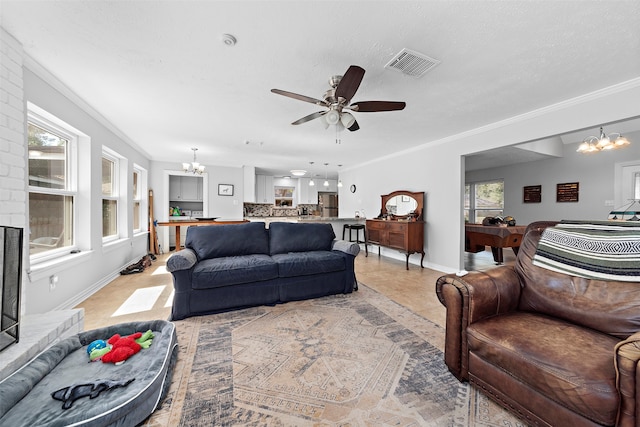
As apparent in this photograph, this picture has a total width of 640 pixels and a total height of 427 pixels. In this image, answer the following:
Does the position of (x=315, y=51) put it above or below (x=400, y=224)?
above

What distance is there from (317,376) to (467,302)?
42.4 inches

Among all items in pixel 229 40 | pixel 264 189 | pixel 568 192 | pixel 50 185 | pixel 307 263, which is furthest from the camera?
pixel 264 189

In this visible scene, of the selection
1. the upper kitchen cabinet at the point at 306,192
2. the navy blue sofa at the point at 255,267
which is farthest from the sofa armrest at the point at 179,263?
the upper kitchen cabinet at the point at 306,192

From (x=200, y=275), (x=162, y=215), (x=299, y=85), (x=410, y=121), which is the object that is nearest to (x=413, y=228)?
(x=410, y=121)

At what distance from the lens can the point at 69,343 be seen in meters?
1.67

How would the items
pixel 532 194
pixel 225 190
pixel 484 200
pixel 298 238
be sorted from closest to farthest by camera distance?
pixel 298 238, pixel 532 194, pixel 225 190, pixel 484 200

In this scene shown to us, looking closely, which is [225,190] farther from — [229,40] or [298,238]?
[229,40]

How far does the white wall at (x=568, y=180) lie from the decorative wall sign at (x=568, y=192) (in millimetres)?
70

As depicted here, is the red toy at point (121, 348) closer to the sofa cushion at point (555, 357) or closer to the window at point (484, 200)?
the sofa cushion at point (555, 357)

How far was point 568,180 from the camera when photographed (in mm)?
5941

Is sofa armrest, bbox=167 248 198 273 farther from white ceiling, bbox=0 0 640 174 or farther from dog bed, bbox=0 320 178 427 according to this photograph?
white ceiling, bbox=0 0 640 174

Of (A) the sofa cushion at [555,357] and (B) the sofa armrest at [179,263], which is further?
(B) the sofa armrest at [179,263]

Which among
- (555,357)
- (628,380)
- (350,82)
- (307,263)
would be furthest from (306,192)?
(628,380)

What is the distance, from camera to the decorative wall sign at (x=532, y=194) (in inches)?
254
